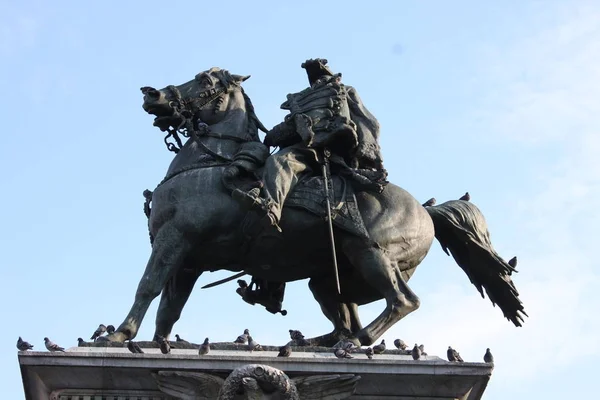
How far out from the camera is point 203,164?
814 inches

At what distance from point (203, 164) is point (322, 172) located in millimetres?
1467

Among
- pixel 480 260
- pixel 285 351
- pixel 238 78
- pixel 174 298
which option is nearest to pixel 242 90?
pixel 238 78

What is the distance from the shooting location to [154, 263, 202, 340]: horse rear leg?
20562 mm

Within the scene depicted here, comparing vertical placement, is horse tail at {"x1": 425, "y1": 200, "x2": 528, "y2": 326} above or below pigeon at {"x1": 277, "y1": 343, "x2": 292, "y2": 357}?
above

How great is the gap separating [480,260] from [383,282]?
174 cm

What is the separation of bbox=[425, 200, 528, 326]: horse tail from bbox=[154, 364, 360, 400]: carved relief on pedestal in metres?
3.40

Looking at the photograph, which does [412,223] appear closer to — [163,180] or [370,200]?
[370,200]

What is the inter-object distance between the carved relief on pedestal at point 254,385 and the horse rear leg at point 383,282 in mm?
1482

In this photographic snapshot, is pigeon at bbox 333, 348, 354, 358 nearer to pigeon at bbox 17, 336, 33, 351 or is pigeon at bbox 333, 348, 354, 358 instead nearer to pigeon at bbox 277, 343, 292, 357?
pigeon at bbox 277, 343, 292, 357

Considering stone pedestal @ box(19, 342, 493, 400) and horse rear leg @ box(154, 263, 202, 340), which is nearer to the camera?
stone pedestal @ box(19, 342, 493, 400)

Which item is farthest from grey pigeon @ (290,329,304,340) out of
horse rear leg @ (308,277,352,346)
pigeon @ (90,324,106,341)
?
pigeon @ (90,324,106,341)

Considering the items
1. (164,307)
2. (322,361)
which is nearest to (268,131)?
(164,307)

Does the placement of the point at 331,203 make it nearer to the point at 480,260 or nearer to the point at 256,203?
the point at 256,203

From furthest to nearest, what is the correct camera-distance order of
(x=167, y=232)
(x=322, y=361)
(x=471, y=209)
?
(x=471, y=209) → (x=167, y=232) → (x=322, y=361)
